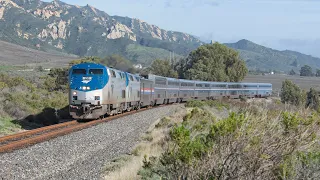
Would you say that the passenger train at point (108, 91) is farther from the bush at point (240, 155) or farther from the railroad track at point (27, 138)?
the bush at point (240, 155)

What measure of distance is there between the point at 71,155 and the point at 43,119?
42.5ft

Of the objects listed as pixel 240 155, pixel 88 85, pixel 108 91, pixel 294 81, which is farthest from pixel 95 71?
pixel 294 81

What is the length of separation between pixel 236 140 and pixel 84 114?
54.1ft

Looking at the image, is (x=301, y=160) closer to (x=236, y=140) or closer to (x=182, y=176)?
(x=236, y=140)

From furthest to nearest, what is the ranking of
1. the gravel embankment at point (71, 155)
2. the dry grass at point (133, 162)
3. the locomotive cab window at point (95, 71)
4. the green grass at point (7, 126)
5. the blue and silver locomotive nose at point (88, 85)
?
the locomotive cab window at point (95, 71)
the blue and silver locomotive nose at point (88, 85)
the green grass at point (7, 126)
the gravel embankment at point (71, 155)
the dry grass at point (133, 162)

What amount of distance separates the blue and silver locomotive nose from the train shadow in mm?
3020

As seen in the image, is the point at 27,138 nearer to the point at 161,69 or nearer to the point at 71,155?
the point at 71,155

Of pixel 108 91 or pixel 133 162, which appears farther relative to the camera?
pixel 108 91

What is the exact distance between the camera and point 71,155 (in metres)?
14.0

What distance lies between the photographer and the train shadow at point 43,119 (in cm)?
→ 2381

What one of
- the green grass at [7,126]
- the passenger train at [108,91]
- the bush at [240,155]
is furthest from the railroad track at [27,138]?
the bush at [240,155]

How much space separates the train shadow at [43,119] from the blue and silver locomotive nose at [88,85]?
3.02 metres

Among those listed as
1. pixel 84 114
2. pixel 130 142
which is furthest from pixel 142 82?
pixel 130 142

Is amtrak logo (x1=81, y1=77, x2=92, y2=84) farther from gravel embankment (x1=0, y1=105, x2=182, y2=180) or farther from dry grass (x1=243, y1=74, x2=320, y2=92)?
dry grass (x1=243, y1=74, x2=320, y2=92)
